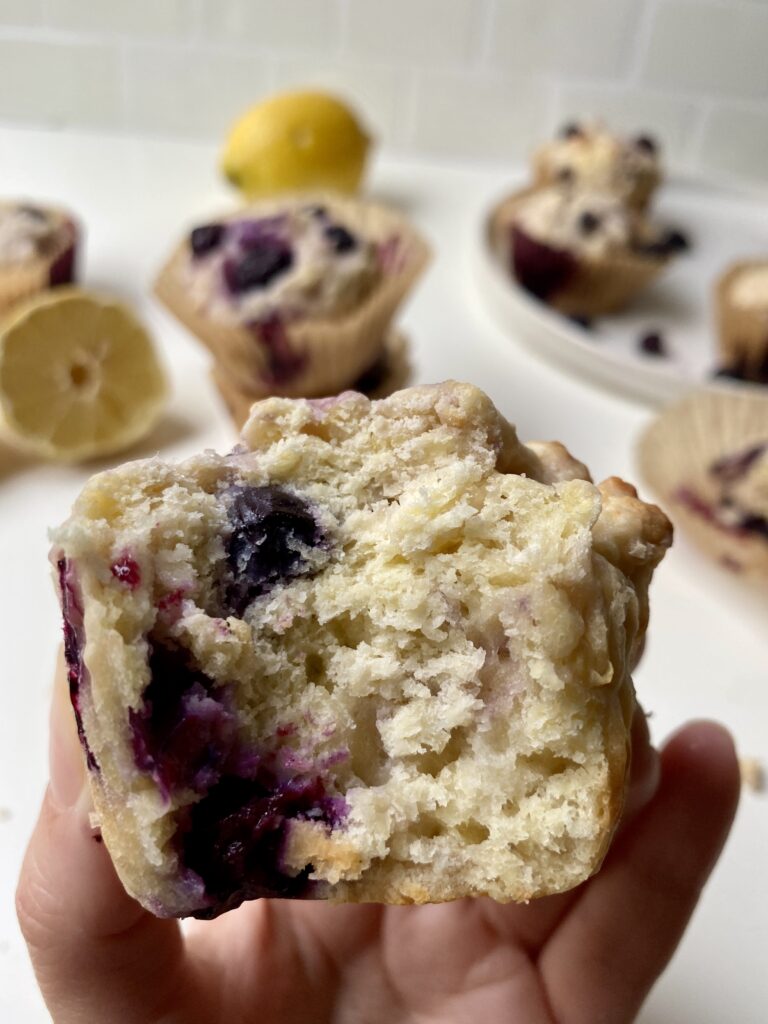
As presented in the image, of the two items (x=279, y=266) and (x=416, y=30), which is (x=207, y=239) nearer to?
(x=279, y=266)

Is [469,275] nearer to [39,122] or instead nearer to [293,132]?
[293,132]

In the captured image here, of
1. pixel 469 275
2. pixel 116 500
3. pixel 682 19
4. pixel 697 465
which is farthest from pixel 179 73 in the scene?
pixel 116 500

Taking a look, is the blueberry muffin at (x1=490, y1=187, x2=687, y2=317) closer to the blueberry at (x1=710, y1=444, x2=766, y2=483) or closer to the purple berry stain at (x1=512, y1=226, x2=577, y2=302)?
the purple berry stain at (x1=512, y1=226, x2=577, y2=302)

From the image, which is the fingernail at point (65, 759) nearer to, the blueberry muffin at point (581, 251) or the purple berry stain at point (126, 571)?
the purple berry stain at point (126, 571)

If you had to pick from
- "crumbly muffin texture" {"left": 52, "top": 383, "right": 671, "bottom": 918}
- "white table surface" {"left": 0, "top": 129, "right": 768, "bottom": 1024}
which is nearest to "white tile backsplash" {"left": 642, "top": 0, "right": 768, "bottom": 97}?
"white table surface" {"left": 0, "top": 129, "right": 768, "bottom": 1024}

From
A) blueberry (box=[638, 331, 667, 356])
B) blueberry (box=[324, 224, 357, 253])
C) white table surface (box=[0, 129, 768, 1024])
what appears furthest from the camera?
blueberry (box=[638, 331, 667, 356])

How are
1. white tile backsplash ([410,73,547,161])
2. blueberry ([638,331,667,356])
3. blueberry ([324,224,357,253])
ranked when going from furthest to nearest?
white tile backsplash ([410,73,547,161]) → blueberry ([638,331,667,356]) → blueberry ([324,224,357,253])

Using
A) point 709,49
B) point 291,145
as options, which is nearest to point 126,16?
point 291,145
